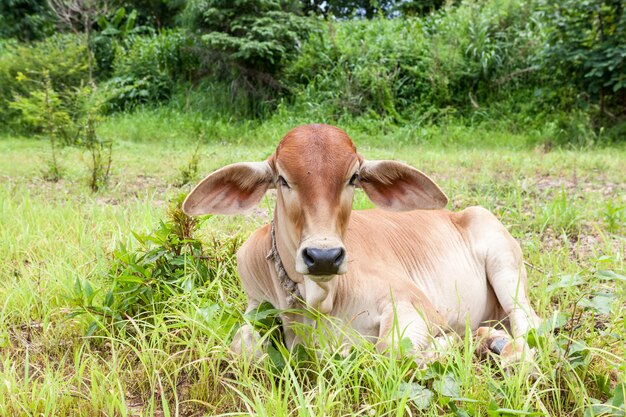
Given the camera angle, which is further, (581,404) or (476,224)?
(476,224)

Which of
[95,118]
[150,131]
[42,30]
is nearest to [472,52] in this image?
[150,131]

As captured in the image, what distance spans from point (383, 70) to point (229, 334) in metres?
8.91

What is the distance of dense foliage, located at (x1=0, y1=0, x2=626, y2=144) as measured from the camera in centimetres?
855

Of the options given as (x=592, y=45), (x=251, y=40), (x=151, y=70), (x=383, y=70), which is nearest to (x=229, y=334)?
(x=592, y=45)

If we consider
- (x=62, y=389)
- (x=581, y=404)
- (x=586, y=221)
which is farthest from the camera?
(x=586, y=221)

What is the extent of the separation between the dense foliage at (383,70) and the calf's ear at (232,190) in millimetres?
6978

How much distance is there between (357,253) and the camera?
2428 mm

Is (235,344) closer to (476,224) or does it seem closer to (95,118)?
(476,224)

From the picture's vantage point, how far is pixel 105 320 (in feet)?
7.97

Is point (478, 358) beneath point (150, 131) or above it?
above

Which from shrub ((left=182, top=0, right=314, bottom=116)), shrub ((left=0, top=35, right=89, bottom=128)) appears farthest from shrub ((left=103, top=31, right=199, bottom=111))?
shrub ((left=182, top=0, right=314, bottom=116))

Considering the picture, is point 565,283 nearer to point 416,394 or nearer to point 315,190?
point 416,394

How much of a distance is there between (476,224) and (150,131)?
311 inches

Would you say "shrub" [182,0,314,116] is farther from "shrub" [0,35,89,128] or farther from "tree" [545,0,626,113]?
"tree" [545,0,626,113]
